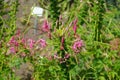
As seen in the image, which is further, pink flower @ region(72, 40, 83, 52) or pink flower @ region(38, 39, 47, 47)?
pink flower @ region(38, 39, 47, 47)

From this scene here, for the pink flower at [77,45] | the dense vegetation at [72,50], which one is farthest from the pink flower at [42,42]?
the pink flower at [77,45]

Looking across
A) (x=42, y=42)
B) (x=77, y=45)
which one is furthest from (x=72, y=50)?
(x=42, y=42)

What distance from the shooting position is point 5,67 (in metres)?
3.02

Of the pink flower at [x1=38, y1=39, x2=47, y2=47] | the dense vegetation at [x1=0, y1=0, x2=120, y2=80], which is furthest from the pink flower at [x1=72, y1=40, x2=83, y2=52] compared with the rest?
the pink flower at [x1=38, y1=39, x2=47, y2=47]

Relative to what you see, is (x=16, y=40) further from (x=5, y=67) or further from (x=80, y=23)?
(x=80, y=23)

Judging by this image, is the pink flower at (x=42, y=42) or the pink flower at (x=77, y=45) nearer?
the pink flower at (x=77, y=45)

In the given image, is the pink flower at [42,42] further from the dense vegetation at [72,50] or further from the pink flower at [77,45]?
the pink flower at [77,45]

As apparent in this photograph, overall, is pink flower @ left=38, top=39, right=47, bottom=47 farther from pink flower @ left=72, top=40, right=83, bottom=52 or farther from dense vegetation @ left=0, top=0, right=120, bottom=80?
pink flower @ left=72, top=40, right=83, bottom=52

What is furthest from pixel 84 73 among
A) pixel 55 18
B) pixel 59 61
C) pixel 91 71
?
pixel 55 18

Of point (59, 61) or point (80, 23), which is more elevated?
point (80, 23)

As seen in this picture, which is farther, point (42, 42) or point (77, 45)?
point (42, 42)

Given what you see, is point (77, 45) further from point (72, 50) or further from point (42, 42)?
point (42, 42)

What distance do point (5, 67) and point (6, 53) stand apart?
0.42 feet

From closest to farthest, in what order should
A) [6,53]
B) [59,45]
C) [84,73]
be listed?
[59,45] < [84,73] < [6,53]
